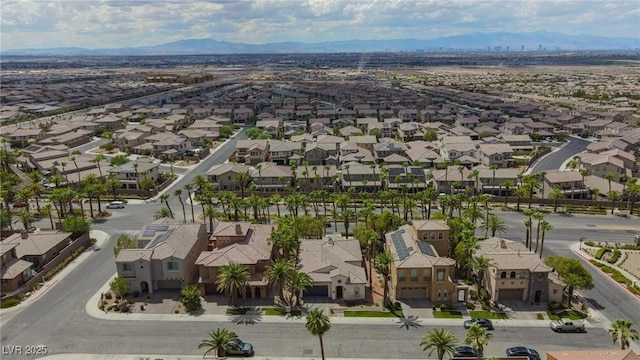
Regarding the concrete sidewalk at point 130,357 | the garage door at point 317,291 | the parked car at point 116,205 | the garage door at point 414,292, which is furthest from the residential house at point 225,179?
the concrete sidewalk at point 130,357

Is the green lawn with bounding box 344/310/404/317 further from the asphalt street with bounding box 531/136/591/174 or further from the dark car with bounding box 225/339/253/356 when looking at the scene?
the asphalt street with bounding box 531/136/591/174

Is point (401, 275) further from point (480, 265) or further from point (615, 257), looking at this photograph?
point (615, 257)

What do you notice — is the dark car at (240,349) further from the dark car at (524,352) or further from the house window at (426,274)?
the dark car at (524,352)

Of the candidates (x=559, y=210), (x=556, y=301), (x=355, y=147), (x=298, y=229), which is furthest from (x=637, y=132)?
(x=298, y=229)

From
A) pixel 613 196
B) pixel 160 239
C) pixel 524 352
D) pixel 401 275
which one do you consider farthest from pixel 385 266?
pixel 613 196

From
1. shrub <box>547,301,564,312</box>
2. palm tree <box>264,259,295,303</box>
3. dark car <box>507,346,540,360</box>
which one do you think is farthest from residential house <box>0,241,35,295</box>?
shrub <box>547,301,564,312</box>

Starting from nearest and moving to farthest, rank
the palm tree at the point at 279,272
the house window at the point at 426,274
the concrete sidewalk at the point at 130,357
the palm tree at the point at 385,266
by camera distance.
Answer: the concrete sidewalk at the point at 130,357
the palm tree at the point at 279,272
the palm tree at the point at 385,266
the house window at the point at 426,274

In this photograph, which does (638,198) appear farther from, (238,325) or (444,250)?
(238,325)
